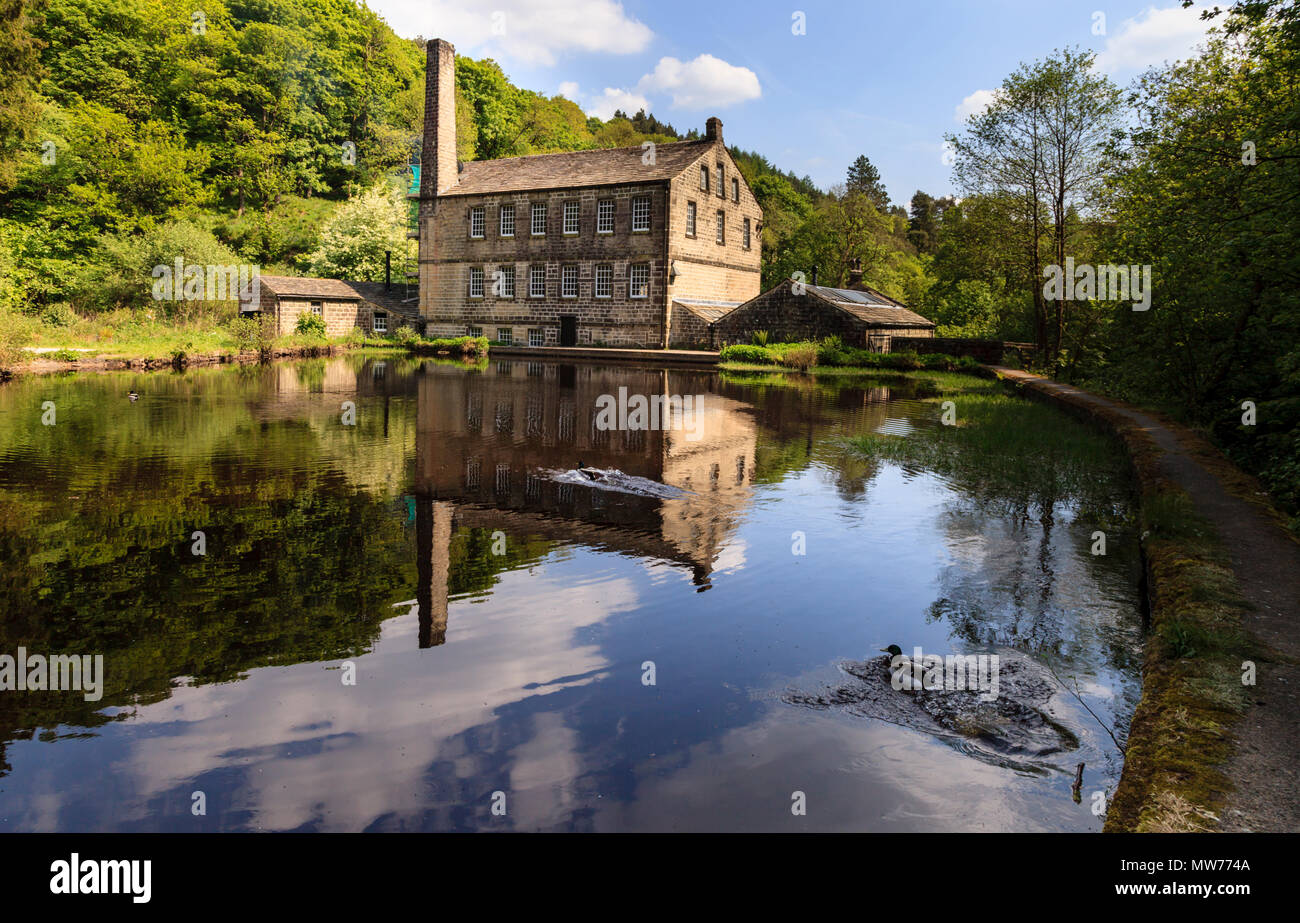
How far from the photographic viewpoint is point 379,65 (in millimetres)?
74250

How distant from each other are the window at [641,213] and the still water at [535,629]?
30.2 meters

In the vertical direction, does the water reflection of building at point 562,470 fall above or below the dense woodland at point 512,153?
below

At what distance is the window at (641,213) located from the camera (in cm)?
4194

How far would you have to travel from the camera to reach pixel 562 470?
1299cm

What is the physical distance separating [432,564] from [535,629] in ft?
6.86

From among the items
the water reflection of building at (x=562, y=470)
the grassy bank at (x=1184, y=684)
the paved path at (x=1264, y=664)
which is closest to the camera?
the paved path at (x=1264, y=664)

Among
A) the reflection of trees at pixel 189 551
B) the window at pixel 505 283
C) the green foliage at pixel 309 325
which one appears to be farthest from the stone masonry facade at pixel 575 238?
the reflection of trees at pixel 189 551

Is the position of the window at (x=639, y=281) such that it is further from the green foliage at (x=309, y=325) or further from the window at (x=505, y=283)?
the green foliage at (x=309, y=325)

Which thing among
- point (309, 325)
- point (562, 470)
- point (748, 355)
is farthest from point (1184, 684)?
point (309, 325)

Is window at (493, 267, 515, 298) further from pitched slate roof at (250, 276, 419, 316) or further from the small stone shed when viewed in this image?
pitched slate roof at (250, 276, 419, 316)

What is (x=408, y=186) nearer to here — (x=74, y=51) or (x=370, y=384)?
(x=74, y=51)

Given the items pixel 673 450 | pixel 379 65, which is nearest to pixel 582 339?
pixel 673 450

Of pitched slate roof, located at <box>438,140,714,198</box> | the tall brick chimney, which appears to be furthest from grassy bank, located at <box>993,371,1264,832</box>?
the tall brick chimney
